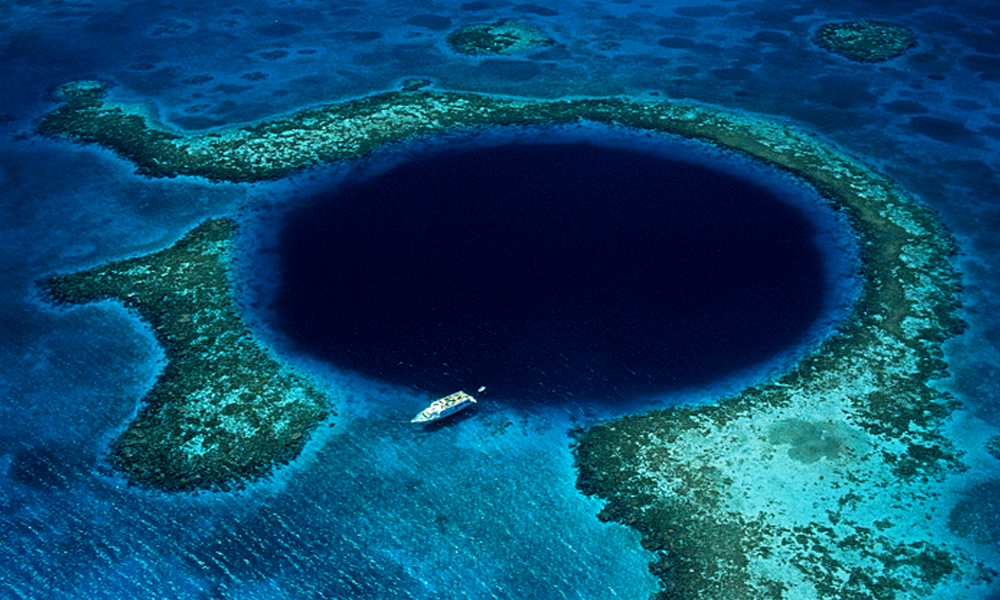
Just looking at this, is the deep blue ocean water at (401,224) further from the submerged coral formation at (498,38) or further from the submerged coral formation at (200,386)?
the submerged coral formation at (498,38)

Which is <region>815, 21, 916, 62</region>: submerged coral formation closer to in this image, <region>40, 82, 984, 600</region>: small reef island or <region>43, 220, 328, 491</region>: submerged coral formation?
<region>40, 82, 984, 600</region>: small reef island

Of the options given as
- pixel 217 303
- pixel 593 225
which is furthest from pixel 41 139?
pixel 593 225

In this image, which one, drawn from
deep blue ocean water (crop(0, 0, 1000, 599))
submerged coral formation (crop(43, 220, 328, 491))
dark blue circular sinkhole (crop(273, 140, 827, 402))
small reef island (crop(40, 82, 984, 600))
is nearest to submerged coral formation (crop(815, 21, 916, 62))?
deep blue ocean water (crop(0, 0, 1000, 599))

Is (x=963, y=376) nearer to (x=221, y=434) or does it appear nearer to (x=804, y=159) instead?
(x=804, y=159)

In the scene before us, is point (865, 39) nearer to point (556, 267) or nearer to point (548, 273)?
point (556, 267)

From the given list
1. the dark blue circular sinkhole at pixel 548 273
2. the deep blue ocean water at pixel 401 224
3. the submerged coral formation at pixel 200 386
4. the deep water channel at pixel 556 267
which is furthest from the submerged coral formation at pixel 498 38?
the submerged coral formation at pixel 200 386

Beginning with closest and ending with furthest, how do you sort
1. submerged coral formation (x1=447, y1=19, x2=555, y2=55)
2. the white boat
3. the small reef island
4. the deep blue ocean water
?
the small reef island < the deep blue ocean water < the white boat < submerged coral formation (x1=447, y1=19, x2=555, y2=55)
